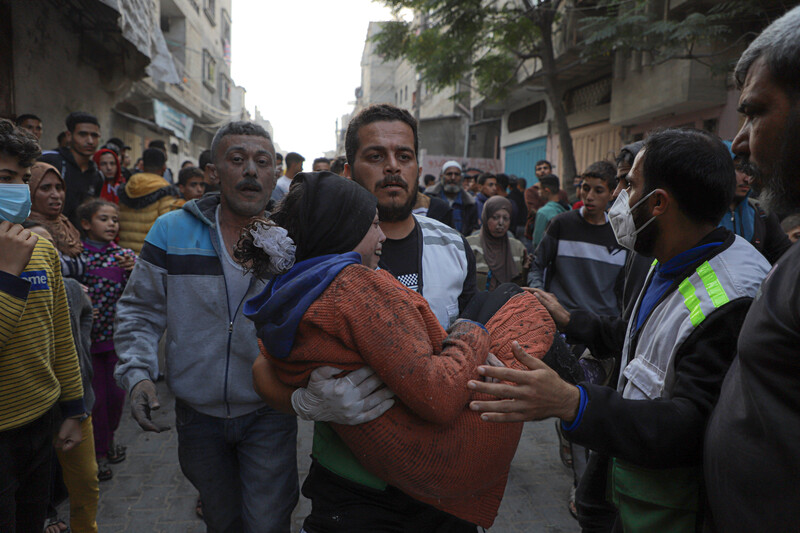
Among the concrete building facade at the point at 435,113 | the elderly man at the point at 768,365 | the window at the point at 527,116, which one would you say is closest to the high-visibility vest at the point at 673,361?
the elderly man at the point at 768,365

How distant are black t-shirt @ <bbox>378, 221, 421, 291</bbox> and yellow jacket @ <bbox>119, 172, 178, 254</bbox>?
415 centimetres

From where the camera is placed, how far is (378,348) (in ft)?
4.49

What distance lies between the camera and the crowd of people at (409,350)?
1325 mm

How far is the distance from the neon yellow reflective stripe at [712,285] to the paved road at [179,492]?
265 cm

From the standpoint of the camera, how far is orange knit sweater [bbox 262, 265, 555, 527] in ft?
4.49

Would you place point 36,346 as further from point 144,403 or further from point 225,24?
point 225,24

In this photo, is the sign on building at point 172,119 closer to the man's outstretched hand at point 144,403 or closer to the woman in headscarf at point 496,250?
the woman in headscarf at point 496,250

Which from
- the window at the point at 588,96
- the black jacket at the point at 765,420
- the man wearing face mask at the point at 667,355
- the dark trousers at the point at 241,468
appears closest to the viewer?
the black jacket at the point at 765,420

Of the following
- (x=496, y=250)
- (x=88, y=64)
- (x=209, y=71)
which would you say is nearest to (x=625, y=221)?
(x=496, y=250)

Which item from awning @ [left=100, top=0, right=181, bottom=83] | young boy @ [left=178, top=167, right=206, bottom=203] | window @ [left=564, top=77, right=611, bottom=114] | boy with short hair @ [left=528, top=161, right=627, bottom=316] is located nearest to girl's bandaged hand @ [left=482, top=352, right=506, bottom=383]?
boy with short hair @ [left=528, top=161, right=627, bottom=316]

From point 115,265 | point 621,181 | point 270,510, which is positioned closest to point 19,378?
point 270,510

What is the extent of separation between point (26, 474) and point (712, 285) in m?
2.82

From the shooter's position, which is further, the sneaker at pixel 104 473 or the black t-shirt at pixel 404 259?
the sneaker at pixel 104 473

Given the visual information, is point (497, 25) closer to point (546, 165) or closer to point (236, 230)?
point (546, 165)
